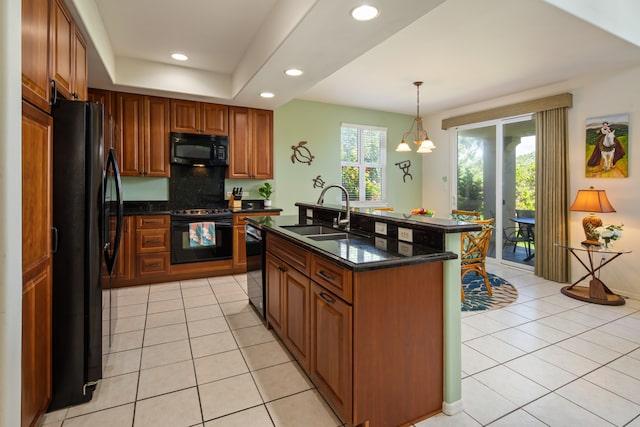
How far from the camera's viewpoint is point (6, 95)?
1114 millimetres

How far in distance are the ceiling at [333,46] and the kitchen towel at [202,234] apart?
5.29 feet

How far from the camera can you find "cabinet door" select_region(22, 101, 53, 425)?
1416 mm

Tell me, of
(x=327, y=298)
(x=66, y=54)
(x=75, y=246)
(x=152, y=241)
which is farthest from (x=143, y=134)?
(x=327, y=298)

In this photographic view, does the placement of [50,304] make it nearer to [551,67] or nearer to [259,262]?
[259,262]

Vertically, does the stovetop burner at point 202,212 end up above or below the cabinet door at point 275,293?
above

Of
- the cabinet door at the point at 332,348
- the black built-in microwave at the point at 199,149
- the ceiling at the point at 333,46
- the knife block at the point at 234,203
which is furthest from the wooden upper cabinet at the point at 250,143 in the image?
the cabinet door at the point at 332,348

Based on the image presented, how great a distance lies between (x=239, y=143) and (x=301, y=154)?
1076 mm

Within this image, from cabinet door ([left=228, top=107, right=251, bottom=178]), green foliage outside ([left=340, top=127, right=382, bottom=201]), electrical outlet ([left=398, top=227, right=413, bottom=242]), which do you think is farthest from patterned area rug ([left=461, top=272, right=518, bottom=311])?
cabinet door ([left=228, top=107, right=251, bottom=178])

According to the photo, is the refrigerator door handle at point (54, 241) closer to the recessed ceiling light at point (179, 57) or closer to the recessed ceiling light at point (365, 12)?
the recessed ceiling light at point (365, 12)

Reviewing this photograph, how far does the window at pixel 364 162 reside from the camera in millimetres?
5820

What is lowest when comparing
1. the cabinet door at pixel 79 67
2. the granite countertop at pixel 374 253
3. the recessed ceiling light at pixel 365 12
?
the granite countertop at pixel 374 253

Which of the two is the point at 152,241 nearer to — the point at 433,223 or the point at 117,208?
the point at 117,208

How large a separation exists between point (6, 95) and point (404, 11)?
6.73 ft

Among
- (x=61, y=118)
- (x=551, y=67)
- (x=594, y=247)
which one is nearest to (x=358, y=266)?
(x=61, y=118)
